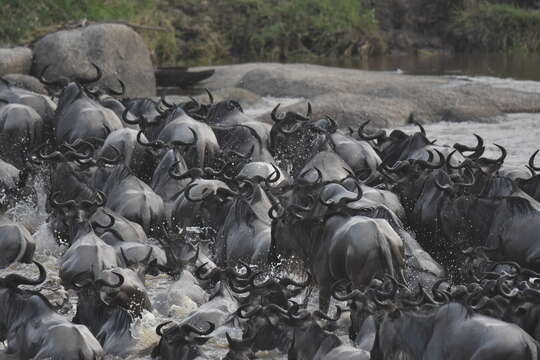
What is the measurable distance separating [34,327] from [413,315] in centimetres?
227

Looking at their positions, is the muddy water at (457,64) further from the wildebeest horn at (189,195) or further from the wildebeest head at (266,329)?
the wildebeest head at (266,329)

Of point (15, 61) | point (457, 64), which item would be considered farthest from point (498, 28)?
point (15, 61)

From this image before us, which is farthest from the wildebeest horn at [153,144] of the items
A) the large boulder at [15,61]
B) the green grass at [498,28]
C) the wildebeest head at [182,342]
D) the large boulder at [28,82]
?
the green grass at [498,28]

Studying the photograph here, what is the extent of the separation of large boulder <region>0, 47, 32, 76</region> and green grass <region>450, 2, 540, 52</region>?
17429 mm

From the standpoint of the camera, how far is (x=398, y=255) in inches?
285

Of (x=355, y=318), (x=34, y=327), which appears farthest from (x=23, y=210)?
(x=355, y=318)

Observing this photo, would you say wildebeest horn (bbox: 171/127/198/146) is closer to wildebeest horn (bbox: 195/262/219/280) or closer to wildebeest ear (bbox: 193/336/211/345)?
wildebeest horn (bbox: 195/262/219/280)

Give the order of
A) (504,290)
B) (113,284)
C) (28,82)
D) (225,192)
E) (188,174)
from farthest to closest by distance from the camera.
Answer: (28,82), (188,174), (225,192), (113,284), (504,290)

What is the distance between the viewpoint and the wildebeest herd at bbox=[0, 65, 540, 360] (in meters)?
6.20

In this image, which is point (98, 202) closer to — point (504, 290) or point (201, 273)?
point (201, 273)

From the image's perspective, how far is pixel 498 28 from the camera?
109 feet

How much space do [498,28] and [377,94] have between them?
15.8 metres

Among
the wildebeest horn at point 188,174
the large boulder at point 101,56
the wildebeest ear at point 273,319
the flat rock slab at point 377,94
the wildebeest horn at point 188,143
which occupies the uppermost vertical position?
the wildebeest ear at point 273,319

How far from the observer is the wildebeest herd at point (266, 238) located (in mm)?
6203
